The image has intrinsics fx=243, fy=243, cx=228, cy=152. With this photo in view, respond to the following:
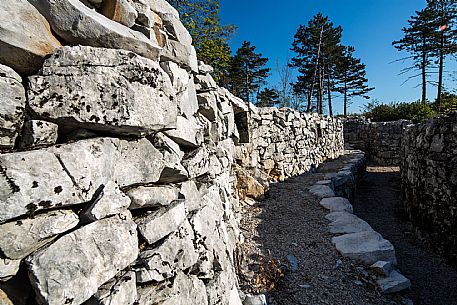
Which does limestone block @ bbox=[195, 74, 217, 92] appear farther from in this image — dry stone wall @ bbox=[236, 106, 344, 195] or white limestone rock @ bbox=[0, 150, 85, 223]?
dry stone wall @ bbox=[236, 106, 344, 195]

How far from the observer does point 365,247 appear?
328 cm

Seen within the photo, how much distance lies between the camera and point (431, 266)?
13.2ft

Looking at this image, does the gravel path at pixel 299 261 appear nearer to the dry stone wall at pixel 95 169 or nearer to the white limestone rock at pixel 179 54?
the dry stone wall at pixel 95 169

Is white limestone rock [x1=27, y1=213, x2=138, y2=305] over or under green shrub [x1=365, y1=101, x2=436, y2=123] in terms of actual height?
under

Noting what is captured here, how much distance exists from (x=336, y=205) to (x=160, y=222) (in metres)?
4.12

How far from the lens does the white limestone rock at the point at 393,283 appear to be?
2.72m

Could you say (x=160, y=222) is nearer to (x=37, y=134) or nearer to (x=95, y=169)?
(x=95, y=169)

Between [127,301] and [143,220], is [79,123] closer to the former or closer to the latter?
[143,220]

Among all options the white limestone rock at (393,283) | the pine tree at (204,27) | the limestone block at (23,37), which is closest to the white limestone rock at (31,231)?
the limestone block at (23,37)

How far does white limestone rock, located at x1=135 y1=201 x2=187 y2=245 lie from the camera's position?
142cm

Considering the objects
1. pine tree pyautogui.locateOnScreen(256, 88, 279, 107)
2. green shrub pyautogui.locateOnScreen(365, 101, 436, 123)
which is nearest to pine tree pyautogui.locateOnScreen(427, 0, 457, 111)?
green shrub pyautogui.locateOnScreen(365, 101, 436, 123)

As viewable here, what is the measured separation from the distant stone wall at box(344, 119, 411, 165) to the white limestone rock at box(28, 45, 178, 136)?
38.1ft

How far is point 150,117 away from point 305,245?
121 inches

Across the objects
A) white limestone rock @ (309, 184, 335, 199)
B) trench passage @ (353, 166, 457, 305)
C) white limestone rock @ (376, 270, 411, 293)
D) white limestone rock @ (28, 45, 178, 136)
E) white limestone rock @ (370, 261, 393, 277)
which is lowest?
trench passage @ (353, 166, 457, 305)
